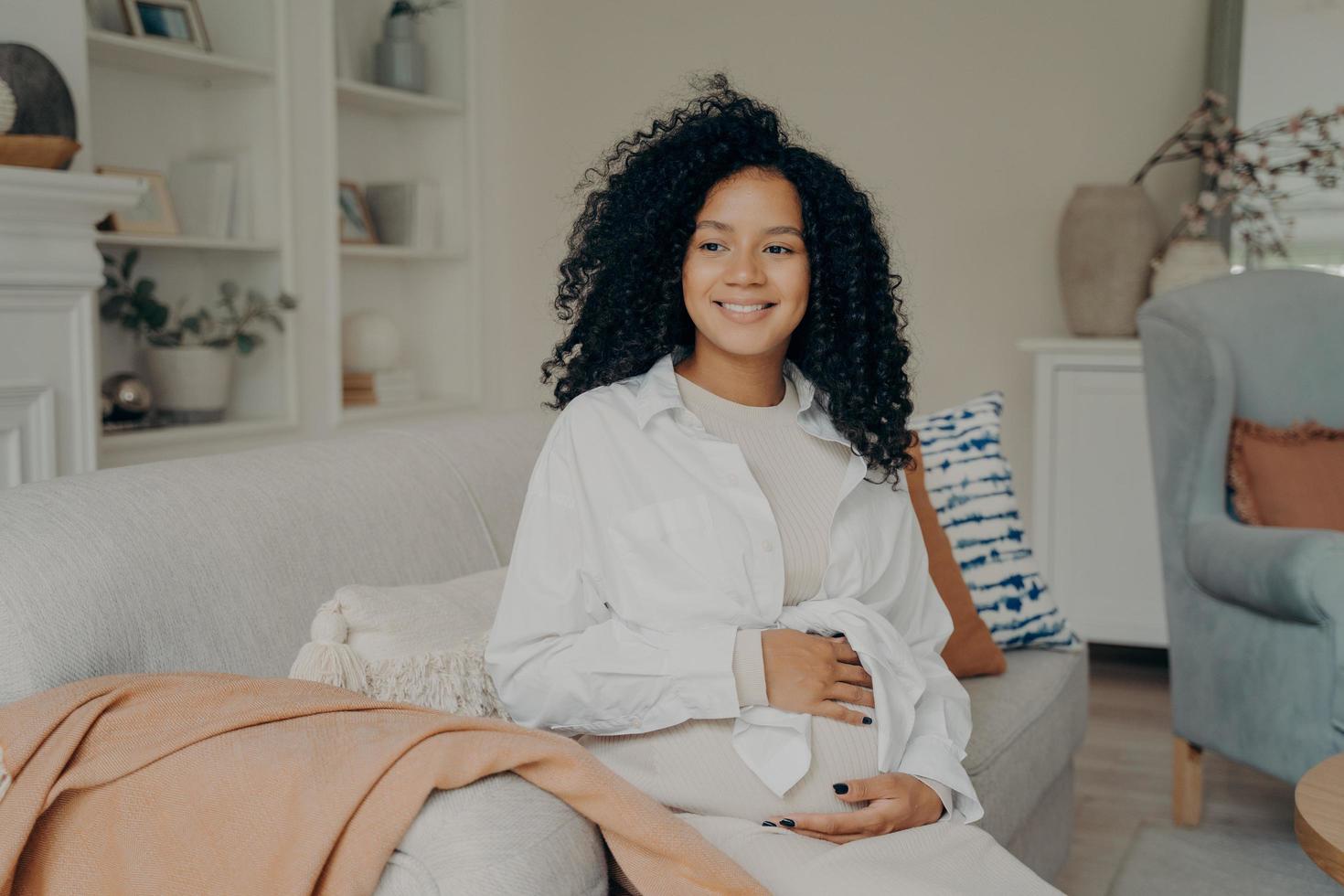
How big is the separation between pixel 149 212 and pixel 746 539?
7.90 ft

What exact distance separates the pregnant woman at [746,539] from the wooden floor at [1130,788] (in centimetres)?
110

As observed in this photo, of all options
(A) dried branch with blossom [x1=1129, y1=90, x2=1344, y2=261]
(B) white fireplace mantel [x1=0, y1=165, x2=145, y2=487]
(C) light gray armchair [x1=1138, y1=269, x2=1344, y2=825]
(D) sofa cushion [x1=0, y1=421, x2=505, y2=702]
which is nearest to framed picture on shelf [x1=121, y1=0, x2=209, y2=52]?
(B) white fireplace mantel [x1=0, y1=165, x2=145, y2=487]

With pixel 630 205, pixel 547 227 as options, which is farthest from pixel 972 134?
pixel 630 205

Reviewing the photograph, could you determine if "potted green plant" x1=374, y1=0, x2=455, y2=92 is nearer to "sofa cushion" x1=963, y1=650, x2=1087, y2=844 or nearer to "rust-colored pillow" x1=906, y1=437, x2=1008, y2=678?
"rust-colored pillow" x1=906, y1=437, x2=1008, y2=678

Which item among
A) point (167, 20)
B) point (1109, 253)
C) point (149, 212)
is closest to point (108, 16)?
point (167, 20)

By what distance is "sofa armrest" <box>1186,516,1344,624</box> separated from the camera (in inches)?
83.0

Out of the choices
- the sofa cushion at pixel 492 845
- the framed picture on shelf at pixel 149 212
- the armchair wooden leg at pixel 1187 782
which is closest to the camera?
the sofa cushion at pixel 492 845

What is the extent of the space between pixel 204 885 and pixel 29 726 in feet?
0.70

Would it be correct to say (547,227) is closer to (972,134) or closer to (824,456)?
(972,134)

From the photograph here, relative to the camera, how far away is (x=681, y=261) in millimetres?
1509

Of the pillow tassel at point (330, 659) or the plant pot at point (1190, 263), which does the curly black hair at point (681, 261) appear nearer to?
the pillow tassel at point (330, 659)

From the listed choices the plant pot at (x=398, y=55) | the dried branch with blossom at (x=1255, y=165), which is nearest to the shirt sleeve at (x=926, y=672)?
the dried branch with blossom at (x=1255, y=165)

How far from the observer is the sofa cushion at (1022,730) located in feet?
5.89

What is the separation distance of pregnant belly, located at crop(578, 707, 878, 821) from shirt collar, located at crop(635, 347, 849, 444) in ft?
1.11
